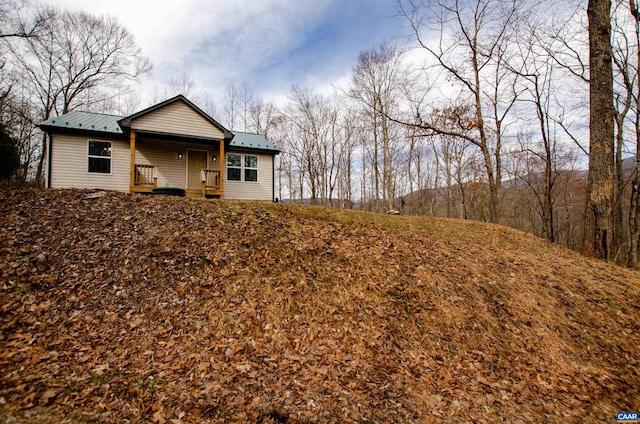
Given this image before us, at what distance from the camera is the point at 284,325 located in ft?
13.5

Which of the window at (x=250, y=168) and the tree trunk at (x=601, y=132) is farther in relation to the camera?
the window at (x=250, y=168)

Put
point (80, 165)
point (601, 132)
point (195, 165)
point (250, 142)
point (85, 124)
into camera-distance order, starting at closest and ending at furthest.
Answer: point (601, 132) < point (80, 165) < point (85, 124) < point (195, 165) < point (250, 142)

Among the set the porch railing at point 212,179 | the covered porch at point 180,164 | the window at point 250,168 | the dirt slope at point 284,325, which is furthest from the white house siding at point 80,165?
the window at point 250,168

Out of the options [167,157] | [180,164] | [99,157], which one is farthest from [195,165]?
[99,157]

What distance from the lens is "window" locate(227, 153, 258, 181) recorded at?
43.0 feet

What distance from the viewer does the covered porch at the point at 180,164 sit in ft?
36.9

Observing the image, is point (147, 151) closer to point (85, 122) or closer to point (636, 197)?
point (85, 122)

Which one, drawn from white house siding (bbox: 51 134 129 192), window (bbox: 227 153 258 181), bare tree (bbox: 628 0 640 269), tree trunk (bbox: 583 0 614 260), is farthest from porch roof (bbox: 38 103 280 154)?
bare tree (bbox: 628 0 640 269)

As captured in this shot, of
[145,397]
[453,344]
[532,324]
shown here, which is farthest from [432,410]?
[145,397]

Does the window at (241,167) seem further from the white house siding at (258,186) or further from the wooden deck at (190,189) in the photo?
the wooden deck at (190,189)

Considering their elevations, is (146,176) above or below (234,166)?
below

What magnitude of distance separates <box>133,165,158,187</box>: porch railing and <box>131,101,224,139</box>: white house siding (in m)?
1.59

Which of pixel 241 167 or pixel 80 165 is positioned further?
pixel 241 167

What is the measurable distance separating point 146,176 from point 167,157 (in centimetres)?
123
